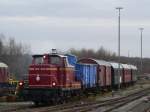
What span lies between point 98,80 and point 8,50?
281 feet

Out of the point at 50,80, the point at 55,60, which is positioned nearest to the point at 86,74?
the point at 55,60

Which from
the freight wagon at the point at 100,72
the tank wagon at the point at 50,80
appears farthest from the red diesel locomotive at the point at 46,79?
the freight wagon at the point at 100,72

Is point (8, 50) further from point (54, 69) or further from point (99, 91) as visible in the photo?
point (54, 69)

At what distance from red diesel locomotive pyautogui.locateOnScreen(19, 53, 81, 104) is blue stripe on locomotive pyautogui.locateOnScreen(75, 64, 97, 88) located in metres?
5.86

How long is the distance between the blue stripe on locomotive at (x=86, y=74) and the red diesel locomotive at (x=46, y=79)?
5861mm

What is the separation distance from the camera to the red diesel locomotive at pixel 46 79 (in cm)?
3119

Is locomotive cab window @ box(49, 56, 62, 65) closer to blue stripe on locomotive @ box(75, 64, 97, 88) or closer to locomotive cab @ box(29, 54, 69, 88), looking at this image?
locomotive cab @ box(29, 54, 69, 88)

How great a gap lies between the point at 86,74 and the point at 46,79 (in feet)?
32.3

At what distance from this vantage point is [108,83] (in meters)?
57.5

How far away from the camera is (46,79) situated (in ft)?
104

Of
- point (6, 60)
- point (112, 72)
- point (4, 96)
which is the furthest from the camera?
point (6, 60)

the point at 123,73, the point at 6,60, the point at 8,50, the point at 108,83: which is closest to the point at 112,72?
the point at 108,83

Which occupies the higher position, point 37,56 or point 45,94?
point 37,56

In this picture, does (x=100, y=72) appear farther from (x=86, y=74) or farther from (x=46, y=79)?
(x=46, y=79)
